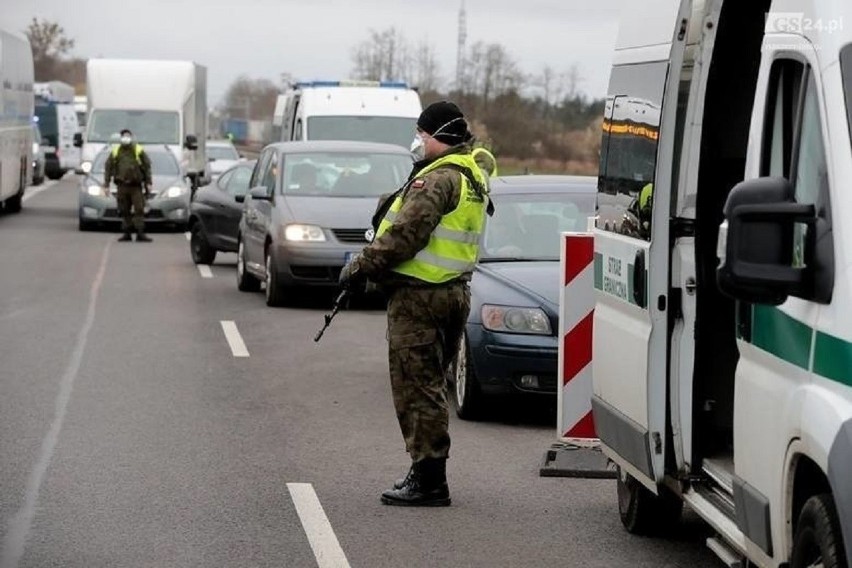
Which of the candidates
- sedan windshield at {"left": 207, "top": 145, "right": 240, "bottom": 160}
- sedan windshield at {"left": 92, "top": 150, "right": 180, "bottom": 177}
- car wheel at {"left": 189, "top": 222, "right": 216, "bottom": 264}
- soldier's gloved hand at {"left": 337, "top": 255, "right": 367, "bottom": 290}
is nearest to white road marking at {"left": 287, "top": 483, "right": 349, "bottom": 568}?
soldier's gloved hand at {"left": 337, "top": 255, "right": 367, "bottom": 290}

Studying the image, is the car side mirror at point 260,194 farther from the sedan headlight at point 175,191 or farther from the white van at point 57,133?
the white van at point 57,133

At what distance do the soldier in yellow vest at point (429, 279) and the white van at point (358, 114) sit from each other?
1887 centimetres

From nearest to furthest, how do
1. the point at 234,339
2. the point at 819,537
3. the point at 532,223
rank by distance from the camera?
the point at 819,537, the point at 532,223, the point at 234,339

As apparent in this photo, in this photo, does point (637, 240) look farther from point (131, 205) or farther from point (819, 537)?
point (131, 205)

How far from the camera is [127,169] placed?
93.1 ft

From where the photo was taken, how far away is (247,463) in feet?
32.0

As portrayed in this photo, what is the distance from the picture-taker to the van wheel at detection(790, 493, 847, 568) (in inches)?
194

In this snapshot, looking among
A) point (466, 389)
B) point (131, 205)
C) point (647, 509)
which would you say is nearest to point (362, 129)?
point (131, 205)

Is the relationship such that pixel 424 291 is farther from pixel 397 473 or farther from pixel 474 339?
pixel 474 339

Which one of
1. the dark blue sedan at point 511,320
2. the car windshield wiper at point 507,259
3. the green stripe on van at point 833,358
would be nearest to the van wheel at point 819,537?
the green stripe on van at point 833,358

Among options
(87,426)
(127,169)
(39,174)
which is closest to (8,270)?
(127,169)

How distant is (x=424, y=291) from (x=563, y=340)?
1.01m

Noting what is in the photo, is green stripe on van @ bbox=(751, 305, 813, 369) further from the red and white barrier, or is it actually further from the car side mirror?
the car side mirror

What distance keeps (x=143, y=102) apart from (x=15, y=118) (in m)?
3.40
